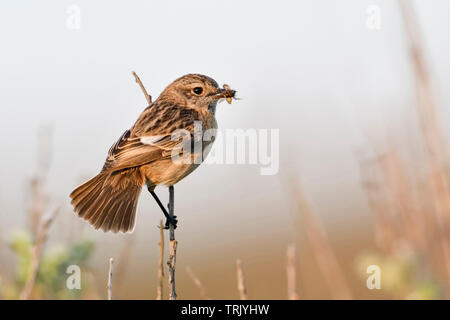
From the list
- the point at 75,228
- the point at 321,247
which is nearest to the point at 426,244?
the point at 321,247

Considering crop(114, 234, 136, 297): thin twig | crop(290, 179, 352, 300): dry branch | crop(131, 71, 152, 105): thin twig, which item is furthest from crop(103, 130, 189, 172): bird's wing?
crop(290, 179, 352, 300): dry branch

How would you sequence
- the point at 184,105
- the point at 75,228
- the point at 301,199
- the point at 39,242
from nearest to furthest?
the point at 39,242 → the point at 301,199 → the point at 75,228 → the point at 184,105

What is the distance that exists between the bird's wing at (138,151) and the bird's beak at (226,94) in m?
0.71

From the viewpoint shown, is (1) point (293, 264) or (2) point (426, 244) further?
(2) point (426, 244)

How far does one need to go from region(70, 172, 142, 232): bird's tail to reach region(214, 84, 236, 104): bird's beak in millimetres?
1098

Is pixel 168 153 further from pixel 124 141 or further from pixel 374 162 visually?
pixel 374 162

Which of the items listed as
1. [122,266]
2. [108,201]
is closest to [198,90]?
[108,201]

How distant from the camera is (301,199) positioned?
3.53 meters

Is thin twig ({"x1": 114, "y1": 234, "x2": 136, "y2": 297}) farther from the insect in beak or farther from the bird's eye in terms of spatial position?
the bird's eye

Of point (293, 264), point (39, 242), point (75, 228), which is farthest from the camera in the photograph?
point (75, 228)

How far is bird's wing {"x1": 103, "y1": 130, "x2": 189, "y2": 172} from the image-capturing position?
4426 millimetres

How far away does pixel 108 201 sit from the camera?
181 inches

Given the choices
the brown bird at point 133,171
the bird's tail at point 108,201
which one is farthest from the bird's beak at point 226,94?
the bird's tail at point 108,201
